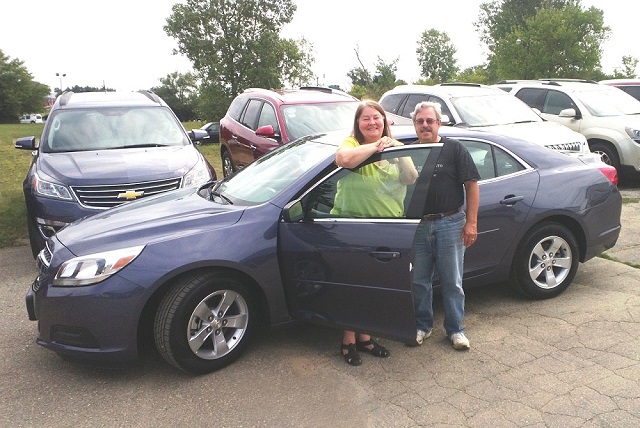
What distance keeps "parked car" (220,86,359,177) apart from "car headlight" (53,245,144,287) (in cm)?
441

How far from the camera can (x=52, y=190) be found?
561cm

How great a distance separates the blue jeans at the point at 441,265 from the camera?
3.76 metres

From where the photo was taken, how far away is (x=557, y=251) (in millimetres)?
4703

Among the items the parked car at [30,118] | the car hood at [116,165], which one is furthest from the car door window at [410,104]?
the parked car at [30,118]

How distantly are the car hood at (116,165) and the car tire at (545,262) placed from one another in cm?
351

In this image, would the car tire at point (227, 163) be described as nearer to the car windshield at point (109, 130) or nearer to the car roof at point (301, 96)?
the car roof at point (301, 96)

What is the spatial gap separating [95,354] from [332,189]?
1768 millimetres

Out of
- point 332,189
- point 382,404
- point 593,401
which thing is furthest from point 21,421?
point 593,401

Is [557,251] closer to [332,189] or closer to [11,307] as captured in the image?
[332,189]

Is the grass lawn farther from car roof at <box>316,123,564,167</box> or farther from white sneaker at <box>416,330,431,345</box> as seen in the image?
white sneaker at <box>416,330,431,345</box>

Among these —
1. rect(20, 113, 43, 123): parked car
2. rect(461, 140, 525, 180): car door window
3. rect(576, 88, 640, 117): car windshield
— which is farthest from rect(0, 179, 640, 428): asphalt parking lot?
rect(20, 113, 43, 123): parked car

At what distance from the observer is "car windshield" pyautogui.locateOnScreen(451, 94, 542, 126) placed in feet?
28.2

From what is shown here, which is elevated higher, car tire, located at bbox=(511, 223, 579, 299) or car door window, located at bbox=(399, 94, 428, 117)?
car door window, located at bbox=(399, 94, 428, 117)

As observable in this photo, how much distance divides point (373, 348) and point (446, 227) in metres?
0.95
